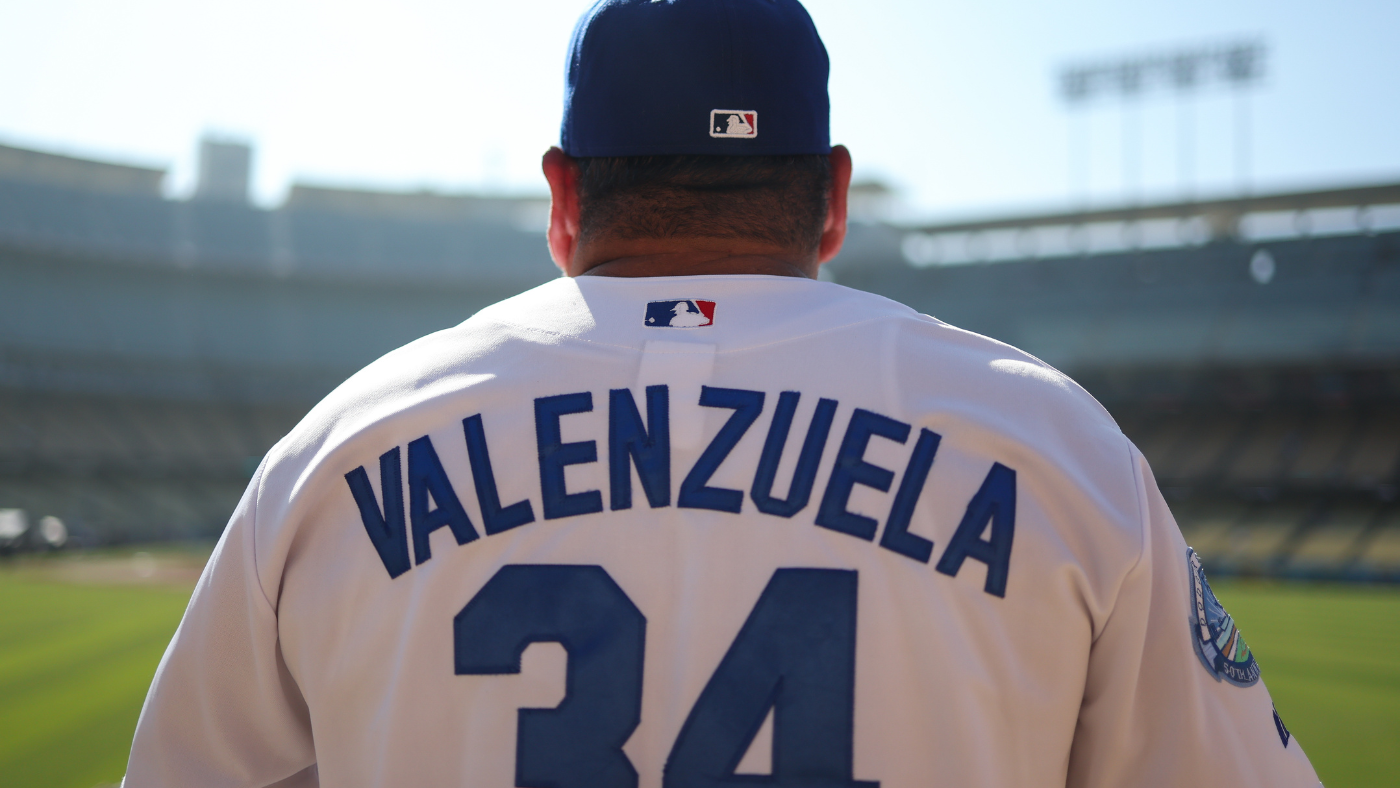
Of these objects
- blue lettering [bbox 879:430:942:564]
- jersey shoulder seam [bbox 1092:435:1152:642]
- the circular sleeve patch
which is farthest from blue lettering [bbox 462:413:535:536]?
the circular sleeve patch

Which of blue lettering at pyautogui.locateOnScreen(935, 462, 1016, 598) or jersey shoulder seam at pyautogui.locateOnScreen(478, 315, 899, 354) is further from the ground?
jersey shoulder seam at pyautogui.locateOnScreen(478, 315, 899, 354)

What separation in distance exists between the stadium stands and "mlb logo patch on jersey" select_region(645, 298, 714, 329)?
21512 millimetres

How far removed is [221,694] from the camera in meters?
1.07

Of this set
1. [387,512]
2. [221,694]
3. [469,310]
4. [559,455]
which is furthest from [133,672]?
[469,310]

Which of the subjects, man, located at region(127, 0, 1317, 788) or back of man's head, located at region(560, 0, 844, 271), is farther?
back of man's head, located at region(560, 0, 844, 271)

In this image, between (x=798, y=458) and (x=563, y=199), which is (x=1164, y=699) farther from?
(x=563, y=199)

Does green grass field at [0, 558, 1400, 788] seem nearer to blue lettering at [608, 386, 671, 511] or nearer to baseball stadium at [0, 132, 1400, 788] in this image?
baseball stadium at [0, 132, 1400, 788]

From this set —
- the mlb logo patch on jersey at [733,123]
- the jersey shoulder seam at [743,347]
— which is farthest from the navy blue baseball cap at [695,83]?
the jersey shoulder seam at [743,347]

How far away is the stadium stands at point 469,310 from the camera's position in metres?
22.6

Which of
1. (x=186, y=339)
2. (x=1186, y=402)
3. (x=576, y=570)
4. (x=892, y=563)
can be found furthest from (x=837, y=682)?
(x=186, y=339)

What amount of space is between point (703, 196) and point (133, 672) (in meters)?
8.10

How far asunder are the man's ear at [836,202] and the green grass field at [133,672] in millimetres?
5259

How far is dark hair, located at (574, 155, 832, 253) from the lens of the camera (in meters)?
1.09

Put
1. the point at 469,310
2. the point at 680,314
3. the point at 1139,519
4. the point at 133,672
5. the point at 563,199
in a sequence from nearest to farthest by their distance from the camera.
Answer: the point at 1139,519 → the point at 680,314 → the point at 563,199 → the point at 133,672 → the point at 469,310
